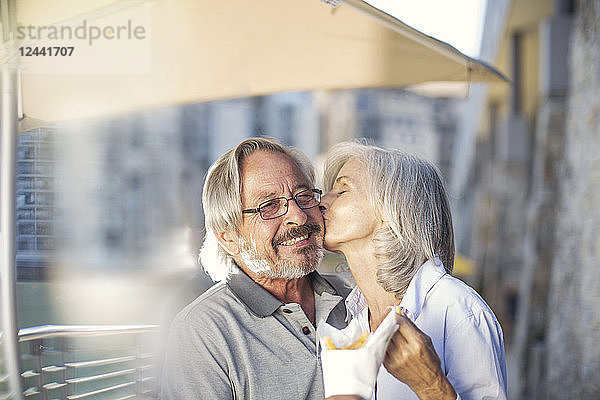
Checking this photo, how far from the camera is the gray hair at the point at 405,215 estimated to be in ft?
5.83

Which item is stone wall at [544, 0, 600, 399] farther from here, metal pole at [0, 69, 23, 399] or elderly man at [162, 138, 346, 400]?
metal pole at [0, 69, 23, 399]

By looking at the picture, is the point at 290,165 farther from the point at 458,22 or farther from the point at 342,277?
the point at 458,22

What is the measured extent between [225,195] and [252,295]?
29 cm

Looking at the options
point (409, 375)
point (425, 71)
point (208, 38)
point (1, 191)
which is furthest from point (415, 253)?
point (425, 71)

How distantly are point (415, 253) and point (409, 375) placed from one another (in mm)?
412

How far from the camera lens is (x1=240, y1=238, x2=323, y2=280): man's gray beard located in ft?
6.08

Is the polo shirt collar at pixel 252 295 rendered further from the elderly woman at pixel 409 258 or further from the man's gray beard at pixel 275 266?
the elderly woman at pixel 409 258

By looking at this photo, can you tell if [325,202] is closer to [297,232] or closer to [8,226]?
[297,232]

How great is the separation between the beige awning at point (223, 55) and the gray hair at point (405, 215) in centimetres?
62

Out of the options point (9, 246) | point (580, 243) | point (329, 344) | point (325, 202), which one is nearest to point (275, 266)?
point (325, 202)

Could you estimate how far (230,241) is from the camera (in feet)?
6.26

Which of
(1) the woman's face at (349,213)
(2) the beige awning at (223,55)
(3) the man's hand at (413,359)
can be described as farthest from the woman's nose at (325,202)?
(2) the beige awning at (223,55)

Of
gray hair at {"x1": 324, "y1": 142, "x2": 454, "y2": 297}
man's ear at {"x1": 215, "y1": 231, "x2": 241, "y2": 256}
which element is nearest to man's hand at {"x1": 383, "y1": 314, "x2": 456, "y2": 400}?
gray hair at {"x1": 324, "y1": 142, "x2": 454, "y2": 297}

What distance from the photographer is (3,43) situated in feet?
5.52
